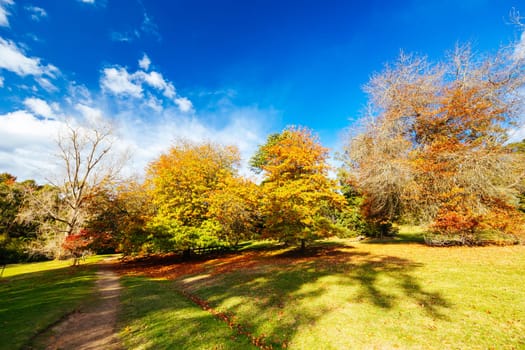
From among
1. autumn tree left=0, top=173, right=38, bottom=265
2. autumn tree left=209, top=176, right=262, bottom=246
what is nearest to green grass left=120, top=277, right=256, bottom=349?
autumn tree left=209, top=176, right=262, bottom=246

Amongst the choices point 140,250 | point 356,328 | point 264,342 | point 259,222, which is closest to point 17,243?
point 140,250

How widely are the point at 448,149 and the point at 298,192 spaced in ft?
39.0

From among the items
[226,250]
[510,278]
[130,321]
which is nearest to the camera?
[130,321]

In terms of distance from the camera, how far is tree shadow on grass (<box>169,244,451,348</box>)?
6.40 metres

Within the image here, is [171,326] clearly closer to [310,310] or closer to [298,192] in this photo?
[310,310]

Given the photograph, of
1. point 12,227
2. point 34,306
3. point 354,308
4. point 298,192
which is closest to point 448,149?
point 298,192

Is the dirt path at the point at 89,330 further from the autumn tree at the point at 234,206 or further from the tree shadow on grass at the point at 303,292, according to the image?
the autumn tree at the point at 234,206

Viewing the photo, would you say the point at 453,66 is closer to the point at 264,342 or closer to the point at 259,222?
the point at 259,222

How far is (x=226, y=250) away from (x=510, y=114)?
91.2 ft

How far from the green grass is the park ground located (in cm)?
3

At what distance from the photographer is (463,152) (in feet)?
53.3

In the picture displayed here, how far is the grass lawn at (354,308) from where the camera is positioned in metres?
5.21

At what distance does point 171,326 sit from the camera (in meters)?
6.52

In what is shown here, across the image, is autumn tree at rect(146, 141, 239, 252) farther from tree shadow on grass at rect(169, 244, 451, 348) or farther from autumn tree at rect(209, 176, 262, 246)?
tree shadow on grass at rect(169, 244, 451, 348)
